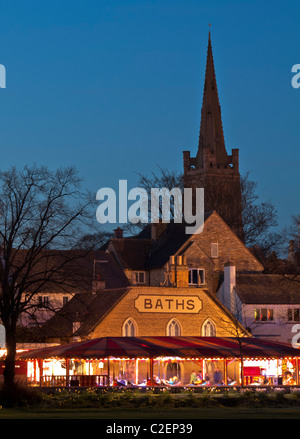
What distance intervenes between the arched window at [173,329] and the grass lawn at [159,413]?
29.7 m

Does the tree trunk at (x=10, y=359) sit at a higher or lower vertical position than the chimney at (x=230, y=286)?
lower

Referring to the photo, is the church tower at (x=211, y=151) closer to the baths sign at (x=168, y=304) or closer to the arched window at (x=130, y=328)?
the baths sign at (x=168, y=304)

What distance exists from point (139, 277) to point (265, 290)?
1239cm

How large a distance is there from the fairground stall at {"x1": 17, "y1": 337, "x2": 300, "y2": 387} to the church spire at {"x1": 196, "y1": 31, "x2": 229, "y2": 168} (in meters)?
97.6

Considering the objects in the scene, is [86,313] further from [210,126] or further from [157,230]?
[210,126]

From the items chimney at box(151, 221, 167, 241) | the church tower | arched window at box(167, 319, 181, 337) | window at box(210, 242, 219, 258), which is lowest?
arched window at box(167, 319, 181, 337)

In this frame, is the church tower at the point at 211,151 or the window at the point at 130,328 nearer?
the window at the point at 130,328

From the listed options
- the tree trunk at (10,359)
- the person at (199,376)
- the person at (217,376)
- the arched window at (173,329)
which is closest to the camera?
the tree trunk at (10,359)

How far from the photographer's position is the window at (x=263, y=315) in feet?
275

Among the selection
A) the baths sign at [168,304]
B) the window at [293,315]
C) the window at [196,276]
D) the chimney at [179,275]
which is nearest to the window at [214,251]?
the window at [196,276]

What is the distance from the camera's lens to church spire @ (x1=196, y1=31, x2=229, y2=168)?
17088cm

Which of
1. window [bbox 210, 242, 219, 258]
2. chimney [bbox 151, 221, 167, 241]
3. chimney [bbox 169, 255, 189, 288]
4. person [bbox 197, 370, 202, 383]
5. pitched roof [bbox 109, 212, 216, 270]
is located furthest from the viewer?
chimney [bbox 151, 221, 167, 241]

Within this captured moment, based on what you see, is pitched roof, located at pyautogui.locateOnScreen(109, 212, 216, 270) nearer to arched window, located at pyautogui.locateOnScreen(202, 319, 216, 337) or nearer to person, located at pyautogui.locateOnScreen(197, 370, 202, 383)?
arched window, located at pyautogui.locateOnScreen(202, 319, 216, 337)

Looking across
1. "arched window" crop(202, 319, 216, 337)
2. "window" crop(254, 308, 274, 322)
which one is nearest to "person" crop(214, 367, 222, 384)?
"arched window" crop(202, 319, 216, 337)
